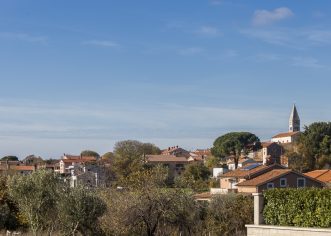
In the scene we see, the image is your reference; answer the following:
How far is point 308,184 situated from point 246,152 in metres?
51.1

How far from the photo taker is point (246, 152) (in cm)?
10600

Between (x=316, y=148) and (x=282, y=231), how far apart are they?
58.6 m

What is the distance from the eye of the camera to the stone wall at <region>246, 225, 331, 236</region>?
23.7m

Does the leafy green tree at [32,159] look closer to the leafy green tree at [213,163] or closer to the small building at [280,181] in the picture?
the leafy green tree at [213,163]

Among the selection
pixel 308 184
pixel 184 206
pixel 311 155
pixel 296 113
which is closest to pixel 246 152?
pixel 311 155

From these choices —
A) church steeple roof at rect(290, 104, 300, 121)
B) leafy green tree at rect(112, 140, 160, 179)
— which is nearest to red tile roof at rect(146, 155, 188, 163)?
leafy green tree at rect(112, 140, 160, 179)

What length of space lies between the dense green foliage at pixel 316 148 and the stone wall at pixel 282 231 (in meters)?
54.6

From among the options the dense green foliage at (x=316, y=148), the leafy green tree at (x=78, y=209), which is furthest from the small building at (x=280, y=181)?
the leafy green tree at (x=78, y=209)

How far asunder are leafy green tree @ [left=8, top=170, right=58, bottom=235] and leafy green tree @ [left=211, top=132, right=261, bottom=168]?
73.1 m

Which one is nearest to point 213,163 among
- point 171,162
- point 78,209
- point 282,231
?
point 171,162

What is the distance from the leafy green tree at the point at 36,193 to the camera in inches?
910

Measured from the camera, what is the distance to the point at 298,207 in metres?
25.2

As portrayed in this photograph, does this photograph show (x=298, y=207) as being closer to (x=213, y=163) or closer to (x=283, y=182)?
(x=283, y=182)

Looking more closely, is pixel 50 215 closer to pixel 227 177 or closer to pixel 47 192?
pixel 47 192
